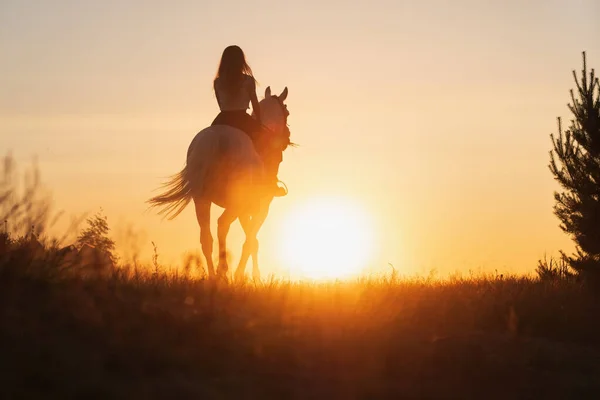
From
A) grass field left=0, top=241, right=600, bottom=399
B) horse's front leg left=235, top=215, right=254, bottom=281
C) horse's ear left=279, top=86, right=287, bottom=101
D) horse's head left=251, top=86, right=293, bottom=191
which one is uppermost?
horse's ear left=279, top=86, right=287, bottom=101

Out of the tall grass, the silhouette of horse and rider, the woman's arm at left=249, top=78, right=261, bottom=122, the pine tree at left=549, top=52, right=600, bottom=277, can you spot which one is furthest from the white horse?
the pine tree at left=549, top=52, right=600, bottom=277

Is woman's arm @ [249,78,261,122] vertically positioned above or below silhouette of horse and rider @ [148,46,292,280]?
above

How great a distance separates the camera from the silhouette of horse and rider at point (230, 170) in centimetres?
1123

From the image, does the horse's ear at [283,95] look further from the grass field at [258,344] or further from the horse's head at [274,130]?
the grass field at [258,344]

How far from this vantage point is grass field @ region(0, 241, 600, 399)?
5578 mm

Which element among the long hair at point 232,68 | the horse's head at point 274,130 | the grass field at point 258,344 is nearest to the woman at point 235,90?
the long hair at point 232,68

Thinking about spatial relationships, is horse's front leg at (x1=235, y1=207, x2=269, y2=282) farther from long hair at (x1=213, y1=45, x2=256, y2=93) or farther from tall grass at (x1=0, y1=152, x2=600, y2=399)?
tall grass at (x1=0, y1=152, x2=600, y2=399)

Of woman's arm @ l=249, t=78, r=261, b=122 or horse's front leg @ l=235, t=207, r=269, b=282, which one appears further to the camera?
horse's front leg @ l=235, t=207, r=269, b=282

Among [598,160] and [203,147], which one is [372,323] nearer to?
[203,147]

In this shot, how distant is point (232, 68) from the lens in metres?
11.7

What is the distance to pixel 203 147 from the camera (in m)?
11.2

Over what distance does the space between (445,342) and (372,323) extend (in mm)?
765

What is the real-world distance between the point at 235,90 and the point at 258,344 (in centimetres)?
612

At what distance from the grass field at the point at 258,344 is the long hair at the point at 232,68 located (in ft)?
12.2
